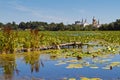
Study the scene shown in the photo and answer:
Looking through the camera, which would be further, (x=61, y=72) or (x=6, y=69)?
(x=6, y=69)

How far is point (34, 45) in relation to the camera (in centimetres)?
2194

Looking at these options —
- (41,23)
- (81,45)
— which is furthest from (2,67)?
(41,23)

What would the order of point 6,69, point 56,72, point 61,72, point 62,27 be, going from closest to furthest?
1. point 61,72
2. point 56,72
3. point 6,69
4. point 62,27

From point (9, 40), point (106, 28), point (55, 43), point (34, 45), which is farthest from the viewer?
point (106, 28)

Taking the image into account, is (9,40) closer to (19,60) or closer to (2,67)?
(19,60)

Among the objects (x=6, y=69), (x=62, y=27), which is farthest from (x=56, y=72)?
(x=62, y=27)

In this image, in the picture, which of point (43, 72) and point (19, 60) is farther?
point (19, 60)

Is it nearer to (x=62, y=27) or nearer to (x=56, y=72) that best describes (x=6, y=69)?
(x=56, y=72)

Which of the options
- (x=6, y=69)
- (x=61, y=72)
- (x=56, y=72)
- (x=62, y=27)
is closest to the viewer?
(x=61, y=72)

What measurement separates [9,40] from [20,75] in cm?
780

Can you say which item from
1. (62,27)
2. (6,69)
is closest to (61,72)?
(6,69)

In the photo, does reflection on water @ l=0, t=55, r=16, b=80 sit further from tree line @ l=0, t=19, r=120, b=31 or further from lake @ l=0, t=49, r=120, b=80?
tree line @ l=0, t=19, r=120, b=31

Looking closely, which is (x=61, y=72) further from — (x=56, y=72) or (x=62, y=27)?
(x=62, y=27)

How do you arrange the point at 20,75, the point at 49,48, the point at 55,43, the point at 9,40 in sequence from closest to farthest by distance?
the point at 20,75, the point at 9,40, the point at 49,48, the point at 55,43
